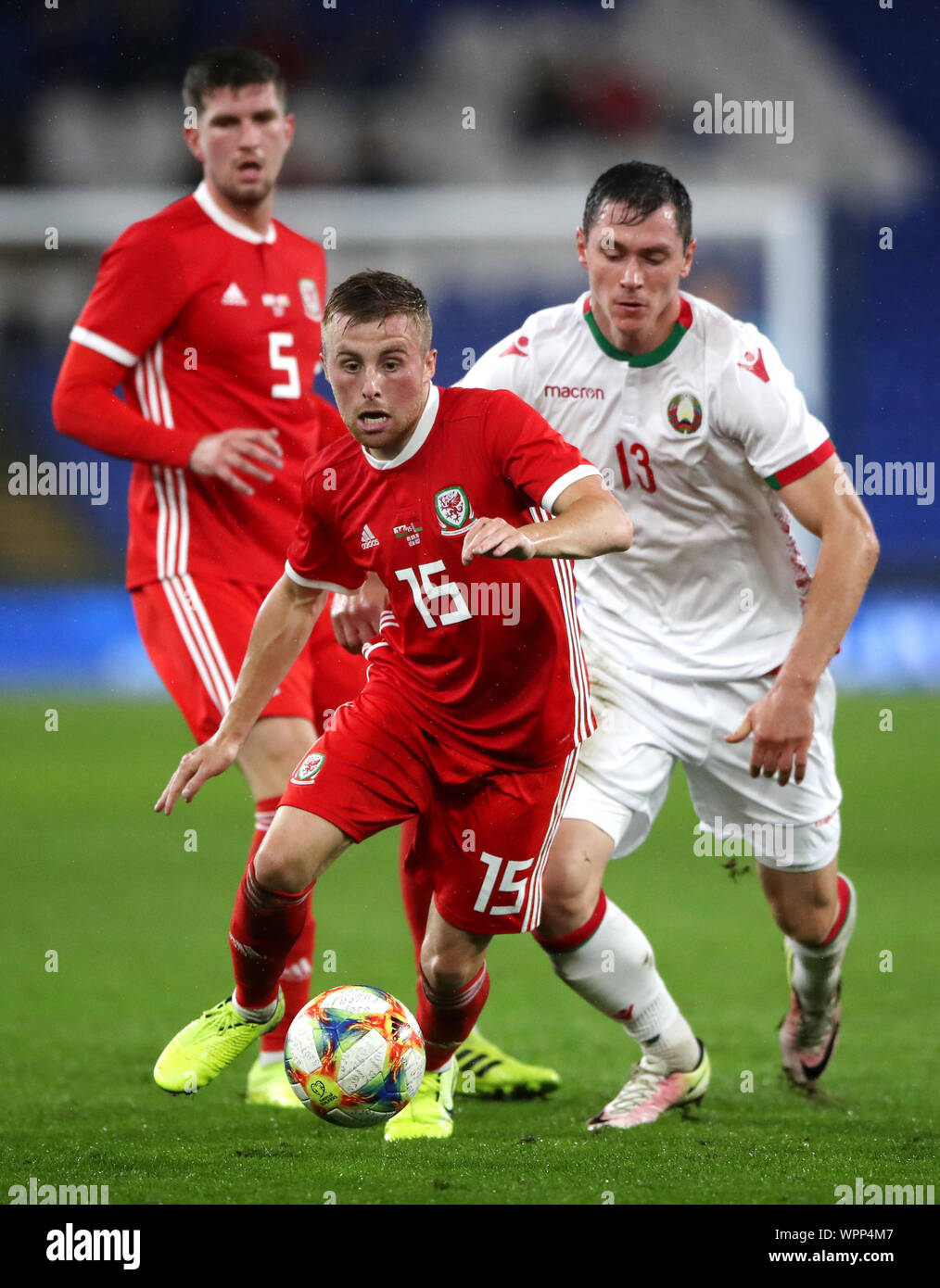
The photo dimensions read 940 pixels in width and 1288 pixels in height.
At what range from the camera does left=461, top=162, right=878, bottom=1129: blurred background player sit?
14.5ft

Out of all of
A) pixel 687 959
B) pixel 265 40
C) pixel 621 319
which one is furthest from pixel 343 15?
pixel 621 319

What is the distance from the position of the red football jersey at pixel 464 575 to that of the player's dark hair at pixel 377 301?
0.64ft

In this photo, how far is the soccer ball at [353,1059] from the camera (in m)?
3.86

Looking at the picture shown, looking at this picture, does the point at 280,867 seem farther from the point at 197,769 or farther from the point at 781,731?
the point at 781,731

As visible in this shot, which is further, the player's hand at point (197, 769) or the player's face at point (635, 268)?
the player's face at point (635, 268)

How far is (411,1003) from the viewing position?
6566mm

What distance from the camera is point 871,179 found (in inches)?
858

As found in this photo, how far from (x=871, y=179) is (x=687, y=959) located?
16.4 metres

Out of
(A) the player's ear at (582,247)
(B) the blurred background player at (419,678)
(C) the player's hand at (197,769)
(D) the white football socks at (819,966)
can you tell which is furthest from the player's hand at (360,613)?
(D) the white football socks at (819,966)

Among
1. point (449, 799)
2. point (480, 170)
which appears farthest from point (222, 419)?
point (480, 170)

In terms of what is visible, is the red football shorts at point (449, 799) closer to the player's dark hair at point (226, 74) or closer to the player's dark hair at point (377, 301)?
the player's dark hair at point (377, 301)

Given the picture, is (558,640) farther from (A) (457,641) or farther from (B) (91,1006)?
(B) (91,1006)

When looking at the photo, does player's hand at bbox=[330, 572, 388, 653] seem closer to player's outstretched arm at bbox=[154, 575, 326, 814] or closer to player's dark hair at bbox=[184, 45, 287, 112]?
player's outstretched arm at bbox=[154, 575, 326, 814]

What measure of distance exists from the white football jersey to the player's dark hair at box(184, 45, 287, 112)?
4.16ft
